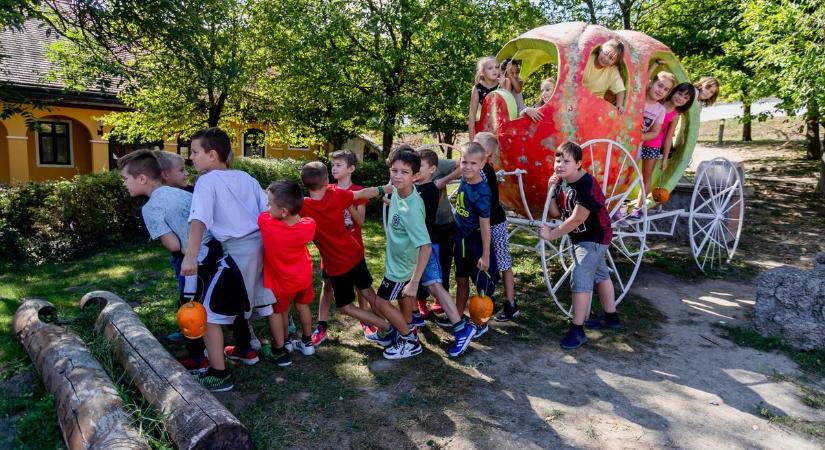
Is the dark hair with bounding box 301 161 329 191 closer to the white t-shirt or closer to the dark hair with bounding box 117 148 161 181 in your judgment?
the white t-shirt

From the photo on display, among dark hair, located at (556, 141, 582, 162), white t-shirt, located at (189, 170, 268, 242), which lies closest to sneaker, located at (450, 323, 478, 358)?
dark hair, located at (556, 141, 582, 162)

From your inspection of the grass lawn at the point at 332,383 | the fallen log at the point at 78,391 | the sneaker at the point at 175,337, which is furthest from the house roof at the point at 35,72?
the fallen log at the point at 78,391

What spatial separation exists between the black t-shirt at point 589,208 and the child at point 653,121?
1.28 metres

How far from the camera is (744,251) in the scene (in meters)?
8.20

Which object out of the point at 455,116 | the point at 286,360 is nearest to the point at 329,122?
the point at 455,116

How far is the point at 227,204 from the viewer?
367 cm

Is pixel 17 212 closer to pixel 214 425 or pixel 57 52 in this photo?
pixel 57 52

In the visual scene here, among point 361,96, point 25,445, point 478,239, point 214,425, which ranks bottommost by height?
point 25,445

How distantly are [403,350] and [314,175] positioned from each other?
1.51 meters

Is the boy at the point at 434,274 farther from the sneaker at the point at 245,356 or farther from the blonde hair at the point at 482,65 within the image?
the blonde hair at the point at 482,65

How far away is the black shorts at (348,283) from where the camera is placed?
13.7ft

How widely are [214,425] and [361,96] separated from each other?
10500mm

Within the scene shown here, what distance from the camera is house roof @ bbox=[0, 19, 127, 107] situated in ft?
46.5

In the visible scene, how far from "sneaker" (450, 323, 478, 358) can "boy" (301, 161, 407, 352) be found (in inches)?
17.5
